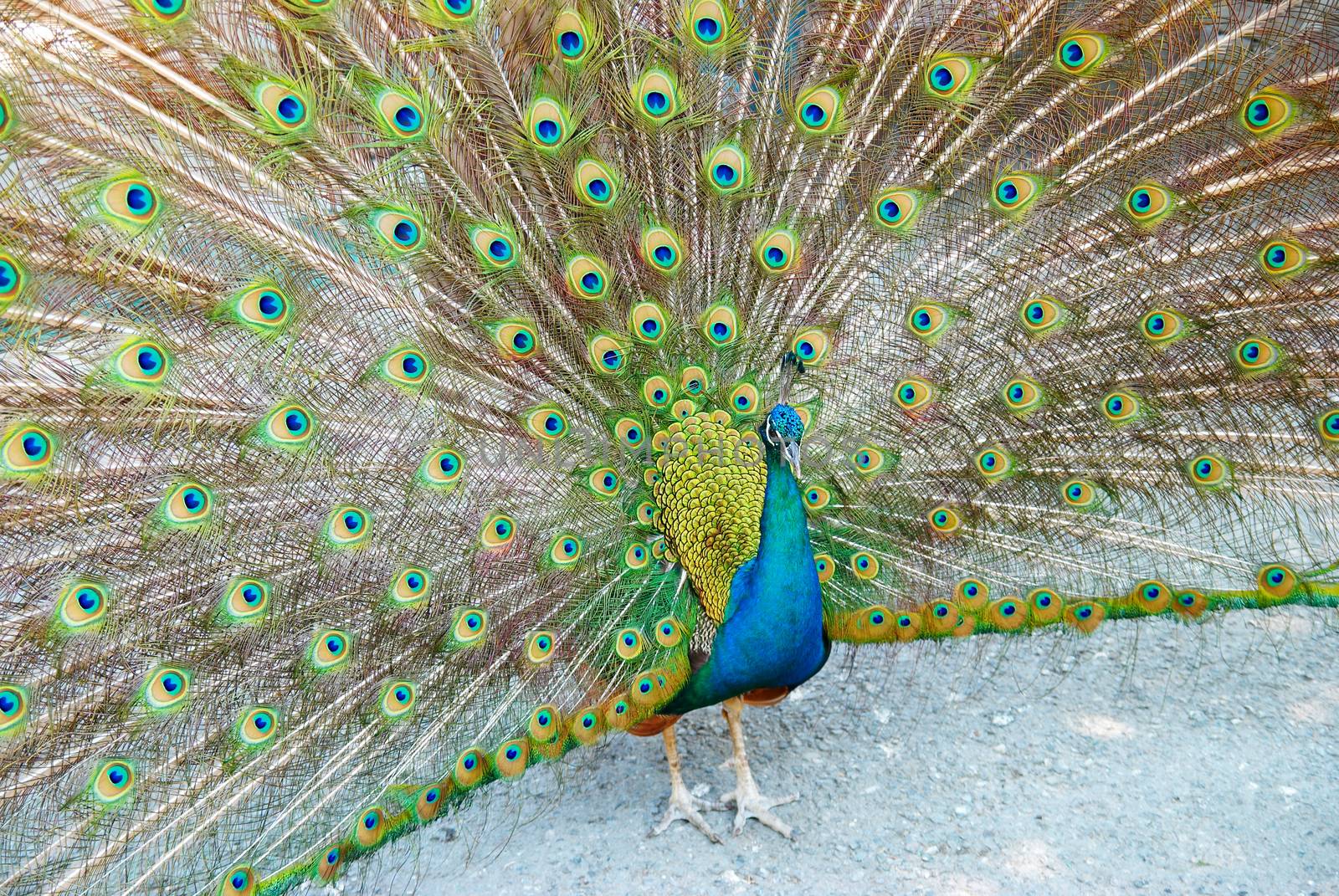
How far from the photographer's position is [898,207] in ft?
8.45

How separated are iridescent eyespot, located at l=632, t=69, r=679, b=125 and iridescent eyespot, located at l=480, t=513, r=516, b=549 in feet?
3.48

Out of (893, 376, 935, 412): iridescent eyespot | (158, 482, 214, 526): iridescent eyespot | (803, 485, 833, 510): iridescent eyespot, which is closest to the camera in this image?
(158, 482, 214, 526): iridescent eyespot

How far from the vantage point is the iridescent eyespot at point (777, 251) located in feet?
8.52

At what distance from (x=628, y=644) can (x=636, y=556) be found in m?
0.23

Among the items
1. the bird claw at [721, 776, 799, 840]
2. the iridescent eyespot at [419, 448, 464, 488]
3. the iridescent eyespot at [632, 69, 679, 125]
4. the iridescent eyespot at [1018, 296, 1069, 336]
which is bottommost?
the bird claw at [721, 776, 799, 840]

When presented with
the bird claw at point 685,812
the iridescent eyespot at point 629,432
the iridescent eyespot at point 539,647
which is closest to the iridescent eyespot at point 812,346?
the iridescent eyespot at point 629,432

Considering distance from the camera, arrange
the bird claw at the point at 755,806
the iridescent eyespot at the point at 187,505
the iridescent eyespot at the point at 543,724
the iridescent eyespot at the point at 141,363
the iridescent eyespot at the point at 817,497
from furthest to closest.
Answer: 1. the bird claw at the point at 755,806
2. the iridescent eyespot at the point at 817,497
3. the iridescent eyespot at the point at 543,724
4. the iridescent eyespot at the point at 187,505
5. the iridescent eyespot at the point at 141,363

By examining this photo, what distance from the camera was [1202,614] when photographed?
2.84m

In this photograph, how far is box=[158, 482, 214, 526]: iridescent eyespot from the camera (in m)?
2.16

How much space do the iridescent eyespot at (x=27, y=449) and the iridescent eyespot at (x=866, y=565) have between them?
202 cm

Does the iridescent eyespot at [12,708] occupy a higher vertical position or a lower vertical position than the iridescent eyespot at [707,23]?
lower

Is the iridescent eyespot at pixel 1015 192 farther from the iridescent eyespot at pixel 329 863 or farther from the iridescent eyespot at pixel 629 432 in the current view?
the iridescent eyespot at pixel 329 863

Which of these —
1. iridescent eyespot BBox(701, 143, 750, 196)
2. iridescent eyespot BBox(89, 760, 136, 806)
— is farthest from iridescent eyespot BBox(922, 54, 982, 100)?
iridescent eyespot BBox(89, 760, 136, 806)

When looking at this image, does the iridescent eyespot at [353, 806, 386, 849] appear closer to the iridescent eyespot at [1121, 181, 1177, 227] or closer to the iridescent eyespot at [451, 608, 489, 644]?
the iridescent eyespot at [451, 608, 489, 644]
